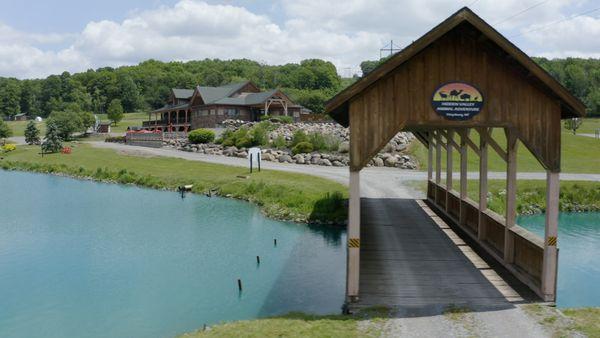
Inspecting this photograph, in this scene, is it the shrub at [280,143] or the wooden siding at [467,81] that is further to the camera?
the shrub at [280,143]

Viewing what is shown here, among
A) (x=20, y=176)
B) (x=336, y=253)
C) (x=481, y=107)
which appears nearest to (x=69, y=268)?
(x=336, y=253)

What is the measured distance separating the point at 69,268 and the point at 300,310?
1174 centimetres

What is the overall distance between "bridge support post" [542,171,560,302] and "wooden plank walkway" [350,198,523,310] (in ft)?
2.63

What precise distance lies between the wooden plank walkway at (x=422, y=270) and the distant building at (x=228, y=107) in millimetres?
57936

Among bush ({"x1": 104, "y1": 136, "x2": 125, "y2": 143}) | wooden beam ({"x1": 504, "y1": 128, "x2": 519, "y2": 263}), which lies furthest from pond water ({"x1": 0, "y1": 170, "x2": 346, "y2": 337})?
bush ({"x1": 104, "y1": 136, "x2": 125, "y2": 143})

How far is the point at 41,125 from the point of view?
410ft

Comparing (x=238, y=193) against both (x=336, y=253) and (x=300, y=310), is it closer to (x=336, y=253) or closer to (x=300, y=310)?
(x=336, y=253)

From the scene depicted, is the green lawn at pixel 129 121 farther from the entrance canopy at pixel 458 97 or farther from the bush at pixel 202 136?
the entrance canopy at pixel 458 97

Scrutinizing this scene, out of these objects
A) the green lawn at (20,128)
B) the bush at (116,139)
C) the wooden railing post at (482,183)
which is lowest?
the wooden railing post at (482,183)

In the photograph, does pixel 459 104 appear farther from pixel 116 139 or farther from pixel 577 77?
pixel 577 77

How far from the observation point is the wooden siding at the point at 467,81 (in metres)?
14.3

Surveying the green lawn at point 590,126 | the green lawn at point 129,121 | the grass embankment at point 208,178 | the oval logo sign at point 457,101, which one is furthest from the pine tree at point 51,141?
the green lawn at point 590,126

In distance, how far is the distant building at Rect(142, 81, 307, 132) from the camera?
8019cm

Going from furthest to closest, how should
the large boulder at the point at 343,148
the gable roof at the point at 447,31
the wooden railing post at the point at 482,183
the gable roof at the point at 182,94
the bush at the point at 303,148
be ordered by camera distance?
A: 1. the gable roof at the point at 182,94
2. the bush at the point at 303,148
3. the large boulder at the point at 343,148
4. the wooden railing post at the point at 482,183
5. the gable roof at the point at 447,31
